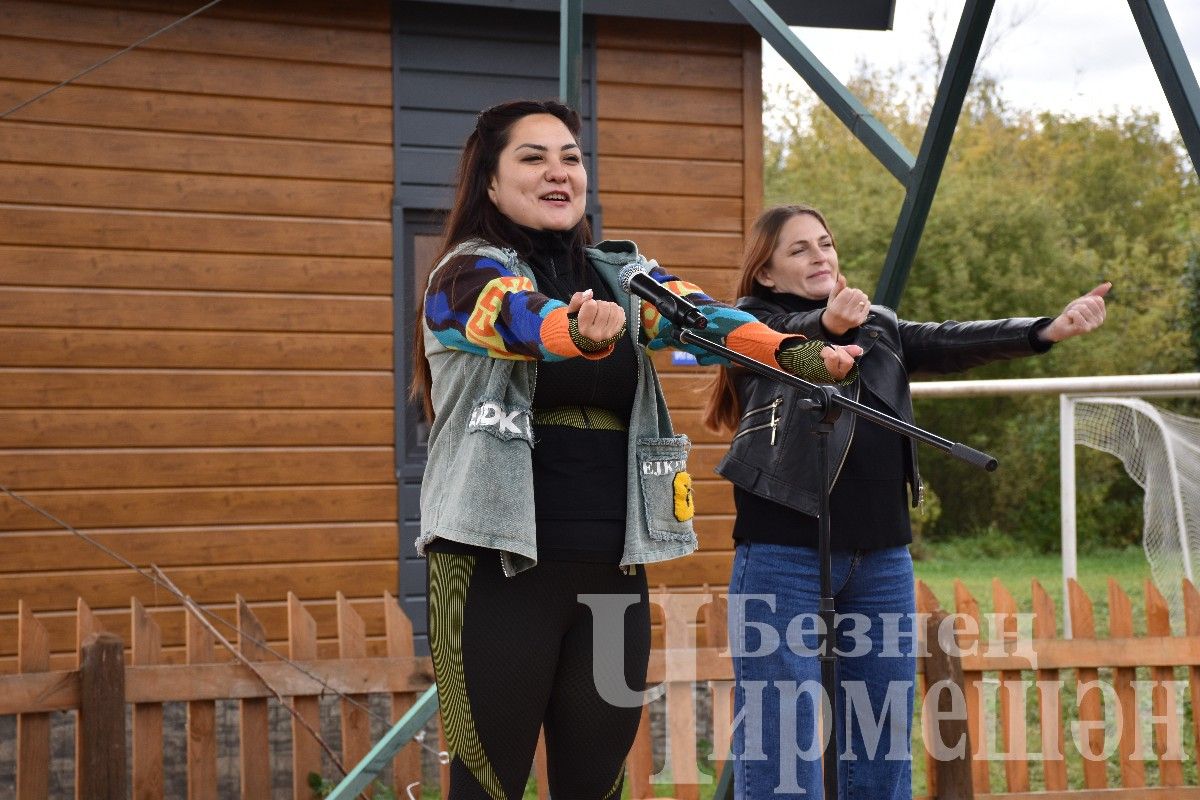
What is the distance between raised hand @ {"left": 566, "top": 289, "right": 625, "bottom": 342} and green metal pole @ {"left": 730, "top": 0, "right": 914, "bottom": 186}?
1418 millimetres

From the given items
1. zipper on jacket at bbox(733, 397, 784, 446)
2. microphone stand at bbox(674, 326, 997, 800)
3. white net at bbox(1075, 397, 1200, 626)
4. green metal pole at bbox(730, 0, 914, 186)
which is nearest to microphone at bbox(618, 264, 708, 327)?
microphone stand at bbox(674, 326, 997, 800)

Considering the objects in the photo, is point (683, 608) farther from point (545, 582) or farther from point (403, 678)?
point (545, 582)

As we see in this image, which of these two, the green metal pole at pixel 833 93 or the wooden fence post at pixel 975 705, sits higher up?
the green metal pole at pixel 833 93

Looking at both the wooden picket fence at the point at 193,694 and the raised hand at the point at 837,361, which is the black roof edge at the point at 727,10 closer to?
the wooden picket fence at the point at 193,694

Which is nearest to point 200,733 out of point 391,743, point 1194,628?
point 391,743

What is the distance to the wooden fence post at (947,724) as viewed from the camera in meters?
3.77

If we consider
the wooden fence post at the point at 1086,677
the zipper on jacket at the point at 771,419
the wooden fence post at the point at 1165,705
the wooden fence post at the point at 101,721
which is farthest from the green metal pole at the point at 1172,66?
the wooden fence post at the point at 101,721

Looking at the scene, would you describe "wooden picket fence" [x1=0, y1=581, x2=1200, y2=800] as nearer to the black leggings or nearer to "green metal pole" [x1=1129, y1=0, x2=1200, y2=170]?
the black leggings

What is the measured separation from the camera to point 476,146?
2082mm

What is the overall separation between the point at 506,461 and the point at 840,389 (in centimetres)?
88

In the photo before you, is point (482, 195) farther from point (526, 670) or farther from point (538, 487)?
point (526, 670)

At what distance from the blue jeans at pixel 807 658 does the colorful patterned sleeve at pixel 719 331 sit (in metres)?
0.64

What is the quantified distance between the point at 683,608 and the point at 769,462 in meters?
1.61

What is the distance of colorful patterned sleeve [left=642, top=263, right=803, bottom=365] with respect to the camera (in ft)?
6.38
